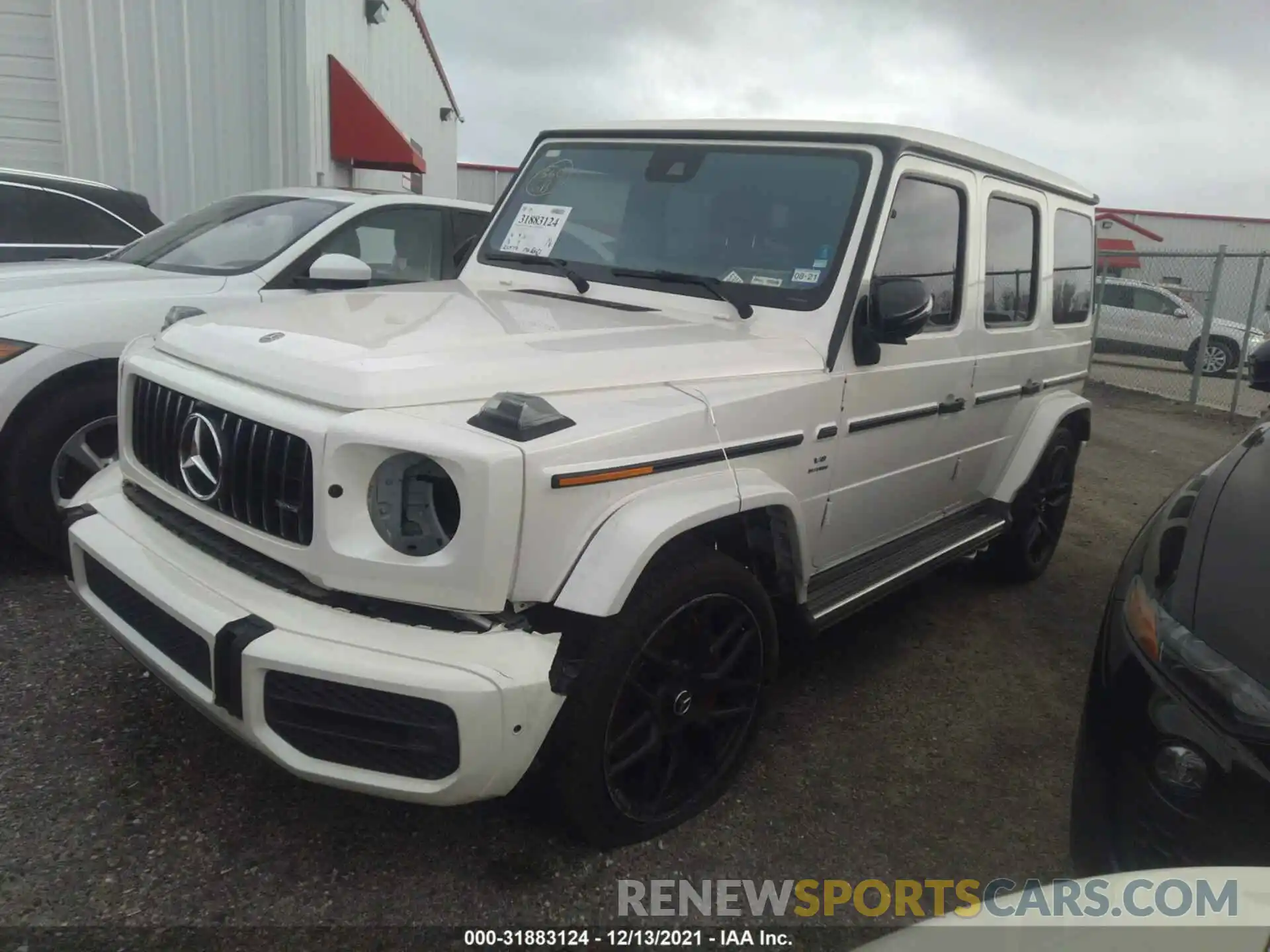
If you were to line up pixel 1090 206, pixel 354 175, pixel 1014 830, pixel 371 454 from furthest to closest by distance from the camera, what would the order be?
pixel 354 175, pixel 1090 206, pixel 1014 830, pixel 371 454

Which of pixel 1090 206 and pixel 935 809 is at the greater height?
pixel 1090 206

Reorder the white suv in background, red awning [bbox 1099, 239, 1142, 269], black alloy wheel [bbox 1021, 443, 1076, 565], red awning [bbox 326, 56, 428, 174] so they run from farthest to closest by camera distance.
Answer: red awning [bbox 1099, 239, 1142, 269] < the white suv in background < red awning [bbox 326, 56, 428, 174] < black alloy wheel [bbox 1021, 443, 1076, 565]

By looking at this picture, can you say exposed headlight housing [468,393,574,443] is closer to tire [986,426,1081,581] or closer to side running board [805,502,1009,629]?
side running board [805,502,1009,629]

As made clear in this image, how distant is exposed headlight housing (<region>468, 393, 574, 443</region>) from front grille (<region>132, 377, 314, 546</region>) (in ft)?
1.32

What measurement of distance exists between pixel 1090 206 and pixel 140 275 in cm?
484

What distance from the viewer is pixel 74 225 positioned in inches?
246

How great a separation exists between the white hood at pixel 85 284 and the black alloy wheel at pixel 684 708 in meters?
2.92

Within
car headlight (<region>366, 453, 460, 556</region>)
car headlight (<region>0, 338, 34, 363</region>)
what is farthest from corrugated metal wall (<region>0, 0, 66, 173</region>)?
car headlight (<region>366, 453, 460, 556</region>)

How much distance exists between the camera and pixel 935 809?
2963 millimetres

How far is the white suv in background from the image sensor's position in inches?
632

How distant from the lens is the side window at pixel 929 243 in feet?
10.8

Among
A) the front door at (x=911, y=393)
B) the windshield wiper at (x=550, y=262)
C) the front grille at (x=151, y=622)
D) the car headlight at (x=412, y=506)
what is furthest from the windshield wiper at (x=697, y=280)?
the front grille at (x=151, y=622)

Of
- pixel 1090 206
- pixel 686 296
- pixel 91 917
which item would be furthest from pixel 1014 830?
pixel 1090 206

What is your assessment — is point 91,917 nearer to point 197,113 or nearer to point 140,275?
point 140,275
